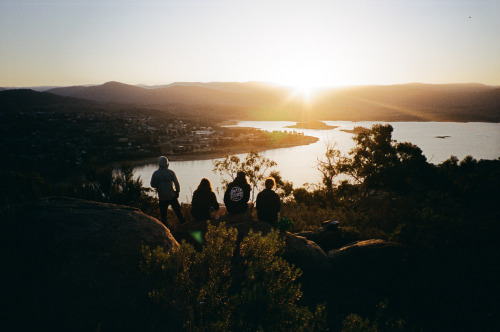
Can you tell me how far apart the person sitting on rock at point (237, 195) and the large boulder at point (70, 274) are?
3.35 metres

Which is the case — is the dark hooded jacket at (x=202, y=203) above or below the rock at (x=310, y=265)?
above

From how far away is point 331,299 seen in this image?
6008mm

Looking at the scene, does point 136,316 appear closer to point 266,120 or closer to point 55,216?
point 55,216

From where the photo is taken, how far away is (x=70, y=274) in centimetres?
372

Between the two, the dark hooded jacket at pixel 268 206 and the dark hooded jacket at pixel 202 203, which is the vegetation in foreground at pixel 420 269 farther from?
the dark hooded jacket at pixel 202 203

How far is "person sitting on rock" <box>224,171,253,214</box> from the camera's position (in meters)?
7.61

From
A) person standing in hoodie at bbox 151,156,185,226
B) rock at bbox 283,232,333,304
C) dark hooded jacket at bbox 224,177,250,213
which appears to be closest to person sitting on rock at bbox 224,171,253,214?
dark hooded jacket at bbox 224,177,250,213

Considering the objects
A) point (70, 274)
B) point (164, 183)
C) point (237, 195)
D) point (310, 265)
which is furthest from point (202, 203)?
point (70, 274)

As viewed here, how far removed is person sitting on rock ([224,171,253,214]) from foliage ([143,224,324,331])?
12.1 feet

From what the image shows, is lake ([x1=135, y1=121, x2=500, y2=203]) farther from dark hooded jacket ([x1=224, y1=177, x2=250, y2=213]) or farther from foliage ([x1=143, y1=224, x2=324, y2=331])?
foliage ([x1=143, y1=224, x2=324, y2=331])

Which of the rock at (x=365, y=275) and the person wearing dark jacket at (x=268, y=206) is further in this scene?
the person wearing dark jacket at (x=268, y=206)

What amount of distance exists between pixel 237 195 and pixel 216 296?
14.6ft

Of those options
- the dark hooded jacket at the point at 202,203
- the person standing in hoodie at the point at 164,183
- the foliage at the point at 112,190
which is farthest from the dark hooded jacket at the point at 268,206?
the foliage at the point at 112,190

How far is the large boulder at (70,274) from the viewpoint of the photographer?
3510 millimetres
